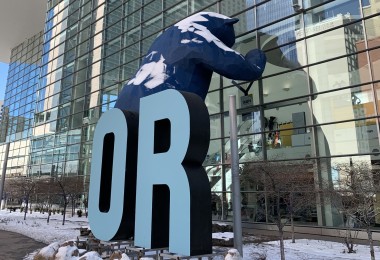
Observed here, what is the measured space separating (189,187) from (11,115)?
55720 millimetres

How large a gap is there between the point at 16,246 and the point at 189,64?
8481 mm

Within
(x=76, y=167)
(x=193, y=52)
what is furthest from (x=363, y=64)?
(x=76, y=167)

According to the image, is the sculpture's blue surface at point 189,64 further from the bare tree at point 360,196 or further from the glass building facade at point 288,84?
the glass building facade at point 288,84

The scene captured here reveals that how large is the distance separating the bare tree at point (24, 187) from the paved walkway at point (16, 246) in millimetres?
11339

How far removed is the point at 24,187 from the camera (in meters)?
26.9

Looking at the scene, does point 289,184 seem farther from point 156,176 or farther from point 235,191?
point 156,176

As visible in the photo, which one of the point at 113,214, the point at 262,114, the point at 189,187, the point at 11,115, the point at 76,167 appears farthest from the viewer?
the point at 11,115

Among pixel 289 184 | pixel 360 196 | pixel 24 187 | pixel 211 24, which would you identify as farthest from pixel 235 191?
pixel 24 187

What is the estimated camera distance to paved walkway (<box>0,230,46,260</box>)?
32.8 ft

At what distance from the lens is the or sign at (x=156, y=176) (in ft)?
20.8

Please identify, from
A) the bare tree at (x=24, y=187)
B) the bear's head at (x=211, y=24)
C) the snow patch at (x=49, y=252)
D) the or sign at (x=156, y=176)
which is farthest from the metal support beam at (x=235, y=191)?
the bare tree at (x=24, y=187)

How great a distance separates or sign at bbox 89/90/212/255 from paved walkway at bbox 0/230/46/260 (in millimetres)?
3501

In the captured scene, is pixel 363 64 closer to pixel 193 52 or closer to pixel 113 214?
pixel 193 52

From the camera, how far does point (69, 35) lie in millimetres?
35594
